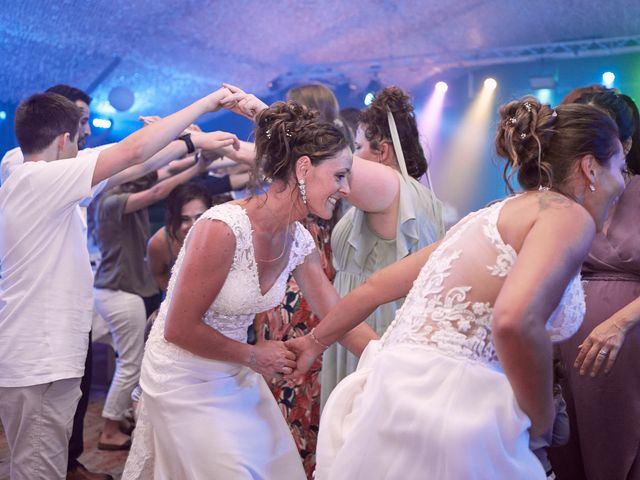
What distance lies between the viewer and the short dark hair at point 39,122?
2.59 m

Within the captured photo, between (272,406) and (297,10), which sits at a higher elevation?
(297,10)

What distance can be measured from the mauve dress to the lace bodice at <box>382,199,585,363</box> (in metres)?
1.00

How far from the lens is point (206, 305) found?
199cm

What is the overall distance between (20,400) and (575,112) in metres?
1.94

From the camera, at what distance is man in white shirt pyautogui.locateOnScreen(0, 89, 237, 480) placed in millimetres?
2398

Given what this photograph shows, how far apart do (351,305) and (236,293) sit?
1.30 ft

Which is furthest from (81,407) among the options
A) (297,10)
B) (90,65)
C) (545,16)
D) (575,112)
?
(545,16)

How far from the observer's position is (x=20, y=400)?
96.3 inches

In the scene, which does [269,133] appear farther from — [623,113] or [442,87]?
[442,87]

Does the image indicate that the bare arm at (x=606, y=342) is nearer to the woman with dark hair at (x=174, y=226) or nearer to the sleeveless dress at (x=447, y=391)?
the sleeveless dress at (x=447, y=391)

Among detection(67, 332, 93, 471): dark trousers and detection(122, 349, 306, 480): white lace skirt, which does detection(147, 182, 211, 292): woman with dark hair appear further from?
detection(122, 349, 306, 480): white lace skirt

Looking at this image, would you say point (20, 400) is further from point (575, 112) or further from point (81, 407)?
point (575, 112)

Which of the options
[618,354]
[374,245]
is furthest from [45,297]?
[618,354]

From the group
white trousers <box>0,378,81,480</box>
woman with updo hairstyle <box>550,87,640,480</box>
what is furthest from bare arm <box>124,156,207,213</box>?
woman with updo hairstyle <box>550,87,640,480</box>
